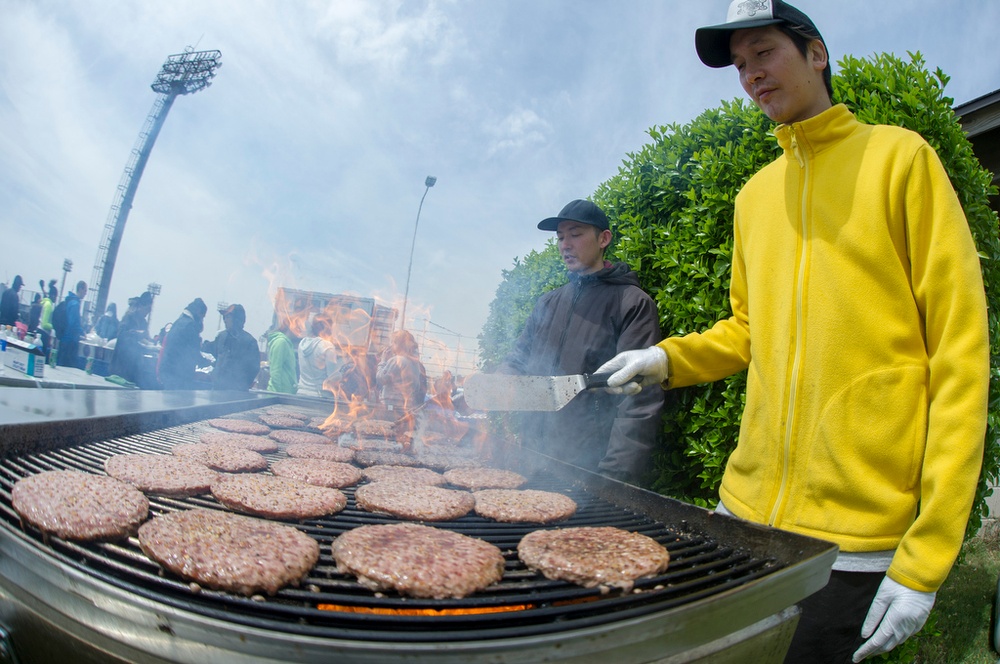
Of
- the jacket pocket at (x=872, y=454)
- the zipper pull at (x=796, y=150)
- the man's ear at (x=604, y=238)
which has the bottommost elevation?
the jacket pocket at (x=872, y=454)

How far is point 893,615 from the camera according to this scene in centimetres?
159

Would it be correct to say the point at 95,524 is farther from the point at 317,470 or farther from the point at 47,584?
the point at 317,470

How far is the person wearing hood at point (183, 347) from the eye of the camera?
7574mm

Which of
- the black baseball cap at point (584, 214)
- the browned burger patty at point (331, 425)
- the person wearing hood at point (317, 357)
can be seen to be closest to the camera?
the black baseball cap at point (584, 214)

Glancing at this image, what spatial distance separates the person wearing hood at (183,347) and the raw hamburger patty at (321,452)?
546 cm

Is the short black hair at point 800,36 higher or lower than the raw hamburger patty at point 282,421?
higher

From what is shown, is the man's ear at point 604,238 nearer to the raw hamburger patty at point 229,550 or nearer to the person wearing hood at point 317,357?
the raw hamburger patty at point 229,550

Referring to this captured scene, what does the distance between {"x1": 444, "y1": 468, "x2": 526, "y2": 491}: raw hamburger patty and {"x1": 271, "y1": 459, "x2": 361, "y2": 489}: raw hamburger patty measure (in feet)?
1.65

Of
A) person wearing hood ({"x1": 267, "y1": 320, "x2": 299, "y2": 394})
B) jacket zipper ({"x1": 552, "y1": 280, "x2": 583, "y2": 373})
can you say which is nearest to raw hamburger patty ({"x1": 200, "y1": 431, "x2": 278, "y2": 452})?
jacket zipper ({"x1": 552, "y1": 280, "x2": 583, "y2": 373})

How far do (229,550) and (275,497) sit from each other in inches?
24.7

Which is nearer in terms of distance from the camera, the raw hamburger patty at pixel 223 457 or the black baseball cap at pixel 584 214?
the raw hamburger patty at pixel 223 457

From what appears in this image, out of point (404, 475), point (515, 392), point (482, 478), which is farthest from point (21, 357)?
point (515, 392)

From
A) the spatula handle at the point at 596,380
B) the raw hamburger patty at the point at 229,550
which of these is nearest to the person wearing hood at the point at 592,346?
the spatula handle at the point at 596,380

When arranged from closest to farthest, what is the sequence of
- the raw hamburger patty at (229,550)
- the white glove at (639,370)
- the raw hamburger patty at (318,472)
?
the raw hamburger patty at (229,550), the white glove at (639,370), the raw hamburger patty at (318,472)
